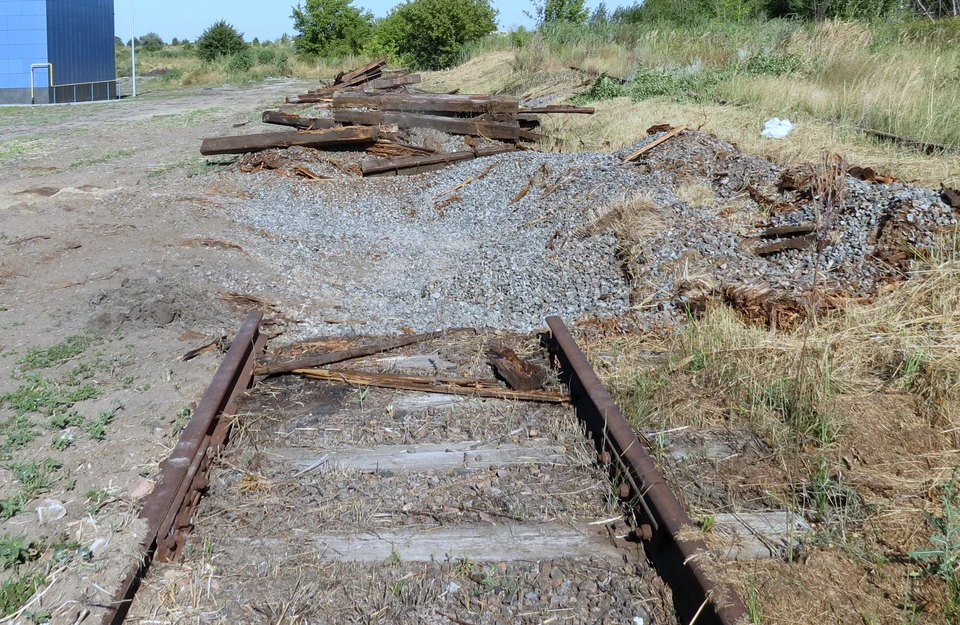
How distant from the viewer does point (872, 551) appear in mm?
3070

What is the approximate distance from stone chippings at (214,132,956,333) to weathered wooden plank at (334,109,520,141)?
239 centimetres

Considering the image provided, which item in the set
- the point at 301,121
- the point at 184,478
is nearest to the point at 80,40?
the point at 301,121

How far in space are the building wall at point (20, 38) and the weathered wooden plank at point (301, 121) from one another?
1731 cm

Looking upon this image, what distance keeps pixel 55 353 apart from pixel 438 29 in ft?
129

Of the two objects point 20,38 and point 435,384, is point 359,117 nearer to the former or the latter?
point 435,384

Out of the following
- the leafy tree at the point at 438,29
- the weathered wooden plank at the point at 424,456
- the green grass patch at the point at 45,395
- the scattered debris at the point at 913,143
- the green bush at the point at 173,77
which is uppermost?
the leafy tree at the point at 438,29

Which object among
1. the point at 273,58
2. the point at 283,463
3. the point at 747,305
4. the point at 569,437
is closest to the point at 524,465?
the point at 569,437

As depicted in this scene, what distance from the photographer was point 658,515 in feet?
10.1

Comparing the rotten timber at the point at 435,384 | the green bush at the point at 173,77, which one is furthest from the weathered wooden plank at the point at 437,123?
the green bush at the point at 173,77

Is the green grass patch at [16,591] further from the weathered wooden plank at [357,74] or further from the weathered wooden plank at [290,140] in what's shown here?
the weathered wooden plank at [357,74]

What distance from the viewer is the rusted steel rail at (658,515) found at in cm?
259

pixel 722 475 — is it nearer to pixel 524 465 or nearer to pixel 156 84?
pixel 524 465

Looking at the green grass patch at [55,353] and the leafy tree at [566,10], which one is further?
the leafy tree at [566,10]

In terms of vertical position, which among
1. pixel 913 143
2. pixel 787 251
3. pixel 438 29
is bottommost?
pixel 787 251
